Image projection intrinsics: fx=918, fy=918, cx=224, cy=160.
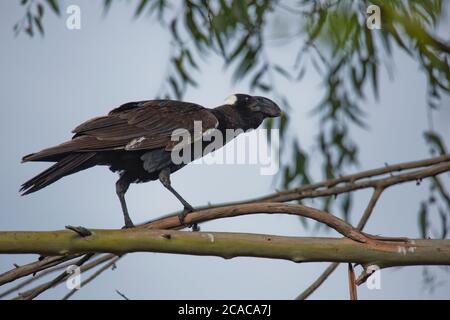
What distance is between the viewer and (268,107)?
3643mm

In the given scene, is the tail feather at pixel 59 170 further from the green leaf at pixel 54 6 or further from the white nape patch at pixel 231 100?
the green leaf at pixel 54 6

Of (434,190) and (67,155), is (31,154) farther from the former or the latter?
(434,190)

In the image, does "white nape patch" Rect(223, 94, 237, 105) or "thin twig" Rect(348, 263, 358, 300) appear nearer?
"thin twig" Rect(348, 263, 358, 300)

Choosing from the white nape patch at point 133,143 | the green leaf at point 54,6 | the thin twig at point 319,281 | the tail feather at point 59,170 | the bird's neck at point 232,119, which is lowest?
the thin twig at point 319,281

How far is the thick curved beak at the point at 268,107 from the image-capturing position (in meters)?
3.62

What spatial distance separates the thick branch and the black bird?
60 cm

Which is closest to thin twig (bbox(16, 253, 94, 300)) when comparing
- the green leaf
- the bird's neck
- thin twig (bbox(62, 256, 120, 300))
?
thin twig (bbox(62, 256, 120, 300))

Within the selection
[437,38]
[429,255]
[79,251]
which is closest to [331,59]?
[437,38]

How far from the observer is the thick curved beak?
3.62m

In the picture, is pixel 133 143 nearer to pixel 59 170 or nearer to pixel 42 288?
pixel 59 170

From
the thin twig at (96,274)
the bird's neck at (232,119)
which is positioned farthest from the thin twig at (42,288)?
the bird's neck at (232,119)

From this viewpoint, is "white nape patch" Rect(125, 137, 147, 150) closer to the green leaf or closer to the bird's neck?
the bird's neck

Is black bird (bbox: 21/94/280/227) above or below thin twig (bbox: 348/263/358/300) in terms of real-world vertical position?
above
